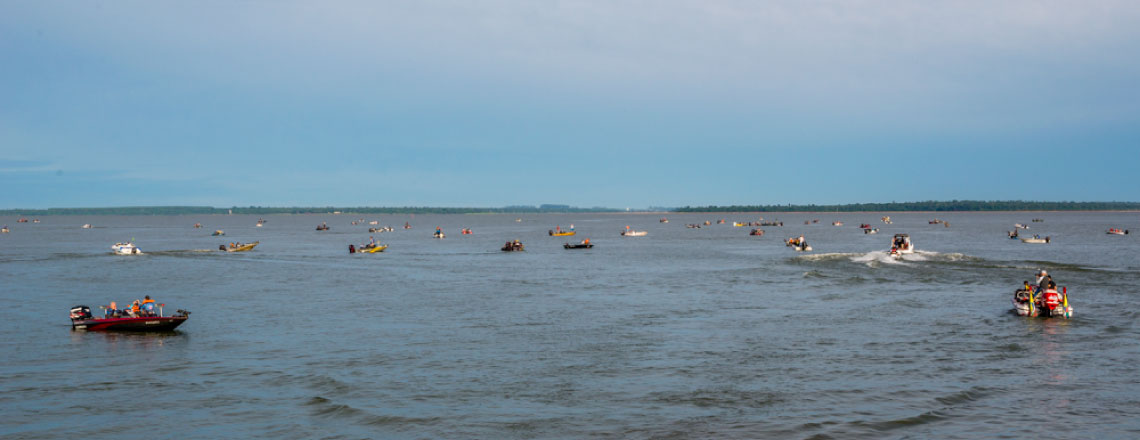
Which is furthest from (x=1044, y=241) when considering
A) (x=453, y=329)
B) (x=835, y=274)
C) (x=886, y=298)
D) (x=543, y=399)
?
(x=543, y=399)

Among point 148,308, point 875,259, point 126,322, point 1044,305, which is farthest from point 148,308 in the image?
point 875,259

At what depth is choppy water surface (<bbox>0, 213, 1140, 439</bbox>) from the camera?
80.0ft

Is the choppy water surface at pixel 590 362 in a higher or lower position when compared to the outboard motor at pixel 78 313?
lower

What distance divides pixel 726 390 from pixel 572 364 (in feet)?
23.1

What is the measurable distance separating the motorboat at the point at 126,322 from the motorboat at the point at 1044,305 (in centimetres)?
4230

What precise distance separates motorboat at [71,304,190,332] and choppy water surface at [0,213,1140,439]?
71 centimetres

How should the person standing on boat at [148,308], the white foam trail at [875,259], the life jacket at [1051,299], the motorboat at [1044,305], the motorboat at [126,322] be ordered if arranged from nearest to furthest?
the motorboat at [126,322] < the life jacket at [1051,299] < the motorboat at [1044,305] < the person standing on boat at [148,308] < the white foam trail at [875,259]

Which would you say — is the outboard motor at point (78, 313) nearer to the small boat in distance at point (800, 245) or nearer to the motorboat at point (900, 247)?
the motorboat at point (900, 247)

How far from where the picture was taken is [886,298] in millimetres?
53469

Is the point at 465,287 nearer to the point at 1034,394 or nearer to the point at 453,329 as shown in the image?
the point at 453,329

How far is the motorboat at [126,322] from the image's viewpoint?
1633 inches

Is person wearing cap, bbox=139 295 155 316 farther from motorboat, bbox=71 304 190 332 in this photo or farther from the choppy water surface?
the choppy water surface

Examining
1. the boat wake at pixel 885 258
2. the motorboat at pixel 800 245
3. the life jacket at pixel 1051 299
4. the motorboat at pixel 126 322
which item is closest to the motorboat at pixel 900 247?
the boat wake at pixel 885 258

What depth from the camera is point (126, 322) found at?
41.7 metres
